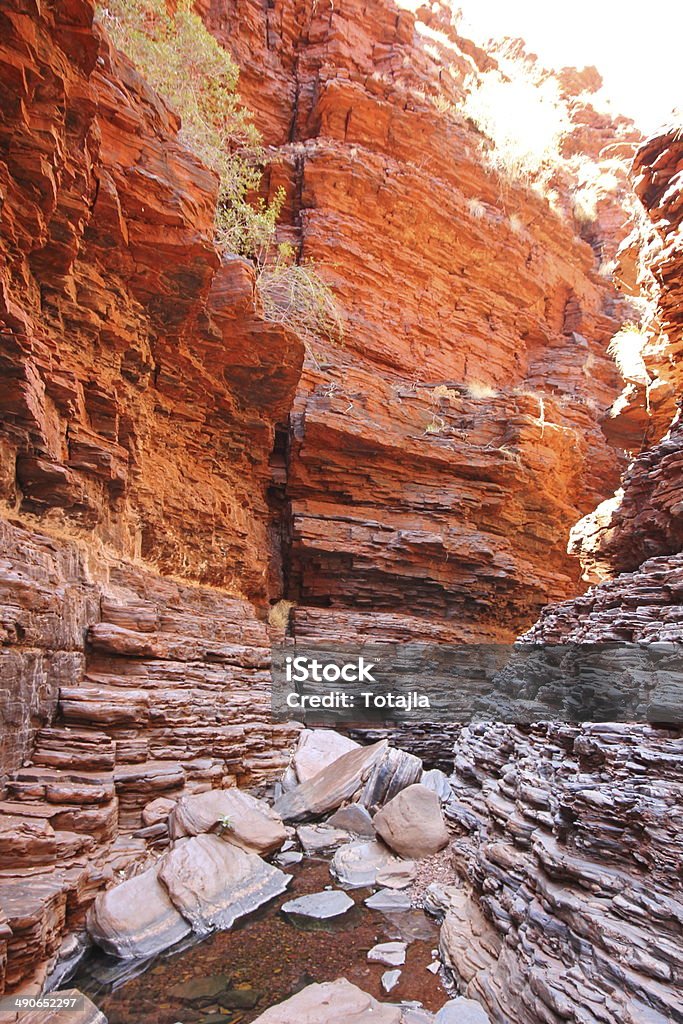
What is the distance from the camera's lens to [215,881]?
20.0 ft

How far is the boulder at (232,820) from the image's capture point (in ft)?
21.4

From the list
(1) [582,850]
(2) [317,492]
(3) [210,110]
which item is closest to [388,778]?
(1) [582,850]

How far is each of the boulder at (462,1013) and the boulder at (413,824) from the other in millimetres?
3297

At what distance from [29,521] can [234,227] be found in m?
9.10

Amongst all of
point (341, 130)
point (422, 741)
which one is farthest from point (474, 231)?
point (422, 741)

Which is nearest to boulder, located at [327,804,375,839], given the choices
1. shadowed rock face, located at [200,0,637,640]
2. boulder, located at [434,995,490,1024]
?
boulder, located at [434,995,490,1024]

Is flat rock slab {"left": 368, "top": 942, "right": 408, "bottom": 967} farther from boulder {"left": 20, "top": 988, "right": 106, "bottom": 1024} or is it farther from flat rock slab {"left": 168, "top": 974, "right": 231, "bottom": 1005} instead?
boulder {"left": 20, "top": 988, "right": 106, "bottom": 1024}

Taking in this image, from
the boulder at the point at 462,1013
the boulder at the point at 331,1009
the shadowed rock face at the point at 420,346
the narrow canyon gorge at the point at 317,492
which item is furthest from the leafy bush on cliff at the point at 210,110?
the boulder at the point at 462,1013

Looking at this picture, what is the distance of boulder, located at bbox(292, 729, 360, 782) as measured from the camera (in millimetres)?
9711

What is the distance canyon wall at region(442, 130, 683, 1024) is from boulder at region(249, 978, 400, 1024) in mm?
861

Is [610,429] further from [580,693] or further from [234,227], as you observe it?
[580,693]

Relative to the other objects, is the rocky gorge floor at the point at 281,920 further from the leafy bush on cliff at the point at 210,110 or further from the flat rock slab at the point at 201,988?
the leafy bush on cliff at the point at 210,110

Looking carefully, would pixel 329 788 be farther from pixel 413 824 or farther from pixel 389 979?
pixel 389 979

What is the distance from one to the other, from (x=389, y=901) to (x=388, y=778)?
263 cm
